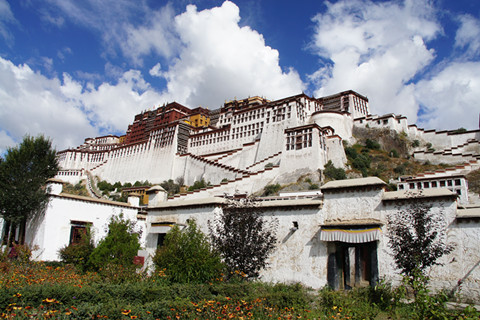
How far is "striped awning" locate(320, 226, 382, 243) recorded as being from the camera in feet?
38.8

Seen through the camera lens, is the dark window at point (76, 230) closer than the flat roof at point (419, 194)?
No

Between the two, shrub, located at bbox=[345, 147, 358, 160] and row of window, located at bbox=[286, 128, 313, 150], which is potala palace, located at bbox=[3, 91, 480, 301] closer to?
row of window, located at bbox=[286, 128, 313, 150]

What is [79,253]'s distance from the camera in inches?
602

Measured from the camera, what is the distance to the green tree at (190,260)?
11875 millimetres

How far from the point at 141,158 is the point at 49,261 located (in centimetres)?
5419

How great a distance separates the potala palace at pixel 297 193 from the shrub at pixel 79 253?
66.4 inches

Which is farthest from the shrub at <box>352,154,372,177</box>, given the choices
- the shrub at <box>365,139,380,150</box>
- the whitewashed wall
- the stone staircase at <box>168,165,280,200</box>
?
the whitewashed wall

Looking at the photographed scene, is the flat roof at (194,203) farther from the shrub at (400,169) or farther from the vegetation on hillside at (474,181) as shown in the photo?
the shrub at (400,169)

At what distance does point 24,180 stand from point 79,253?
591 cm

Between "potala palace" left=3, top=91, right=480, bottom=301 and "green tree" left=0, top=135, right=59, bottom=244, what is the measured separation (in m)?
0.71

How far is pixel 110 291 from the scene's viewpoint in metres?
8.87

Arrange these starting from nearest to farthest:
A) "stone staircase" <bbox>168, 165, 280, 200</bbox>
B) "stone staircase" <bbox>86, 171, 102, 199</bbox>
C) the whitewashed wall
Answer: the whitewashed wall < "stone staircase" <bbox>168, 165, 280, 200</bbox> < "stone staircase" <bbox>86, 171, 102, 199</bbox>

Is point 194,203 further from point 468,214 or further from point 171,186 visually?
point 171,186

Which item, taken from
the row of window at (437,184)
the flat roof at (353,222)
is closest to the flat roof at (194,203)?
the flat roof at (353,222)
